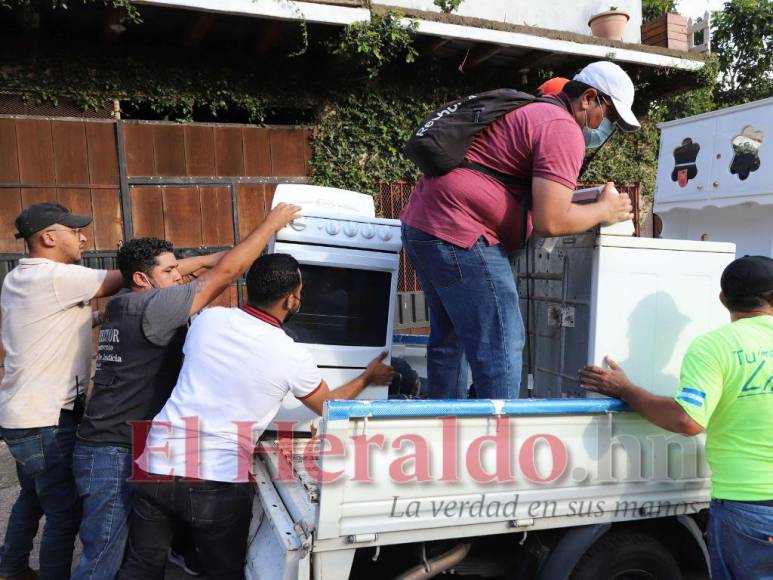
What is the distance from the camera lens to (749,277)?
2092 mm

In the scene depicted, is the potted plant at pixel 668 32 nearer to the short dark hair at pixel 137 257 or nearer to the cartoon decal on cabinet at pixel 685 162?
the cartoon decal on cabinet at pixel 685 162

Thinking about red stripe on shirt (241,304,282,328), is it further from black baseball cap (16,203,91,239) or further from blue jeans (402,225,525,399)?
black baseball cap (16,203,91,239)

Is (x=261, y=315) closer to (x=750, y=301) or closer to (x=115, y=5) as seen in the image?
A: (x=750, y=301)

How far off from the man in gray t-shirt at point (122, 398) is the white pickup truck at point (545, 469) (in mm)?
531

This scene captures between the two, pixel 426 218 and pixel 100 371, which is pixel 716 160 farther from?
pixel 100 371

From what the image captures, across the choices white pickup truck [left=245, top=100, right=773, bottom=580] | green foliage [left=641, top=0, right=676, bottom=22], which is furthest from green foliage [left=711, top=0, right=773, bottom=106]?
white pickup truck [left=245, top=100, right=773, bottom=580]

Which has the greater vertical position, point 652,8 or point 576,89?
point 652,8

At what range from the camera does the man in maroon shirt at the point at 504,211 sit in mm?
2174

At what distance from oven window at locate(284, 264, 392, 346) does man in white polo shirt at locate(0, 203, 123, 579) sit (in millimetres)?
877

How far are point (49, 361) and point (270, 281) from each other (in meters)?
1.18

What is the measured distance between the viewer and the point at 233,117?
6414mm

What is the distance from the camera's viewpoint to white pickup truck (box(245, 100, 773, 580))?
185 cm

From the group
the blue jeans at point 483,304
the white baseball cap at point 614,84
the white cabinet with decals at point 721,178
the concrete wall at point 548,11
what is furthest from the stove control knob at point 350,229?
the concrete wall at point 548,11

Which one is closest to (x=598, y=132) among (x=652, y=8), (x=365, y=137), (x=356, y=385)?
(x=356, y=385)
